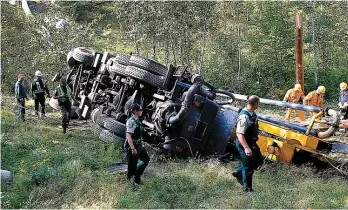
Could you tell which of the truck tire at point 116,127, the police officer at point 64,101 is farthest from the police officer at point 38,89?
the truck tire at point 116,127

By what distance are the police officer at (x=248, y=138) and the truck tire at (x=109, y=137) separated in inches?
105

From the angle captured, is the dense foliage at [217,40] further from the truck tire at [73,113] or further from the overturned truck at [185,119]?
the overturned truck at [185,119]

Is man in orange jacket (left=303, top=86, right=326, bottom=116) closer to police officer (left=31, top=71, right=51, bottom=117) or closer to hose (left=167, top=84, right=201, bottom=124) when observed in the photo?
hose (left=167, top=84, right=201, bottom=124)

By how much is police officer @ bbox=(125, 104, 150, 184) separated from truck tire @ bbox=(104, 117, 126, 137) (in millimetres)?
1641

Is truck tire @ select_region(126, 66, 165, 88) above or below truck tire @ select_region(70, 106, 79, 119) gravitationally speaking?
above

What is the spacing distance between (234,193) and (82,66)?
5.64 m

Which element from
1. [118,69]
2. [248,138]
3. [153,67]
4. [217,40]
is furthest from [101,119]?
[217,40]

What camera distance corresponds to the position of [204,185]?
19.7 feet

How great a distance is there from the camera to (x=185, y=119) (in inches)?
289

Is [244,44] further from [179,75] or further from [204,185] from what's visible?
[204,185]

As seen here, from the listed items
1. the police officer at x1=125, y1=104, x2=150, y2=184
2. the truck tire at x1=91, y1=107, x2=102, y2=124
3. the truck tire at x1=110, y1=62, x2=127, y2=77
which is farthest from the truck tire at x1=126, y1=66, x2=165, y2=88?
the police officer at x1=125, y1=104, x2=150, y2=184

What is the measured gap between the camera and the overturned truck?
6945 mm

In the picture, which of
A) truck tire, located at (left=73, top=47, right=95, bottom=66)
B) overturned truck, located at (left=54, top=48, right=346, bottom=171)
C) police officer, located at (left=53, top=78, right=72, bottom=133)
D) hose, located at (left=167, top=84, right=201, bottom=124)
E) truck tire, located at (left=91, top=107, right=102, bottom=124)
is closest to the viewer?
overturned truck, located at (left=54, top=48, right=346, bottom=171)

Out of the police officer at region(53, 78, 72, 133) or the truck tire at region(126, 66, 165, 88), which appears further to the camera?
the police officer at region(53, 78, 72, 133)
